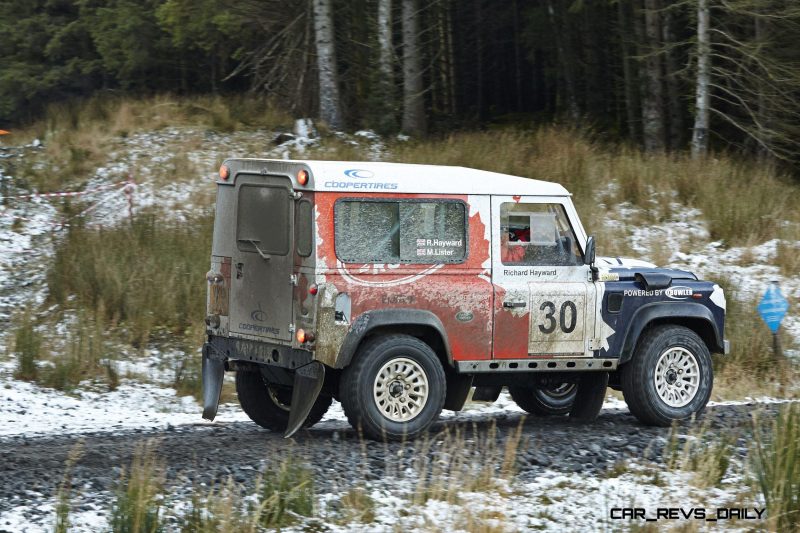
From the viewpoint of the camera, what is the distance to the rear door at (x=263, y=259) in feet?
29.2

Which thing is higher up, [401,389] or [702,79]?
[702,79]

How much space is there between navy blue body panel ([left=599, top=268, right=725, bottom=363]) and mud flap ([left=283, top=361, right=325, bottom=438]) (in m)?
2.53

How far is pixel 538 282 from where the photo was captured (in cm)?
955

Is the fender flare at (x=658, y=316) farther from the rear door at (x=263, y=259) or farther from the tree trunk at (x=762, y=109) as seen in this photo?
the tree trunk at (x=762, y=109)

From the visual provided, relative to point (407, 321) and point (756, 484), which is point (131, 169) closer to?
point (407, 321)

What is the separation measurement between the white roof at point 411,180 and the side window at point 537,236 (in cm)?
15

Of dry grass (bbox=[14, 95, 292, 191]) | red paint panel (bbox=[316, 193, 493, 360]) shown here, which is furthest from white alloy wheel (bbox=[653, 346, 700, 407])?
dry grass (bbox=[14, 95, 292, 191])

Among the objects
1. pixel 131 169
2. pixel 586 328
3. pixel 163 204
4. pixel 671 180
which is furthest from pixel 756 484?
pixel 131 169

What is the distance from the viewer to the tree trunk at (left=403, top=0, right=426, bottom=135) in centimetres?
2398

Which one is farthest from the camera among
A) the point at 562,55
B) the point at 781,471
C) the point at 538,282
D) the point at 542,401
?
the point at 562,55

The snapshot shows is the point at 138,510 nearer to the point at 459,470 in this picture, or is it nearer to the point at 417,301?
the point at 459,470

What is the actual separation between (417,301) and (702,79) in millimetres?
13953

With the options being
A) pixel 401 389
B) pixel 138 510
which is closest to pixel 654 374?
pixel 401 389

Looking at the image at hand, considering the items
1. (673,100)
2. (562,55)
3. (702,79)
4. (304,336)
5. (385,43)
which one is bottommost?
(304,336)
